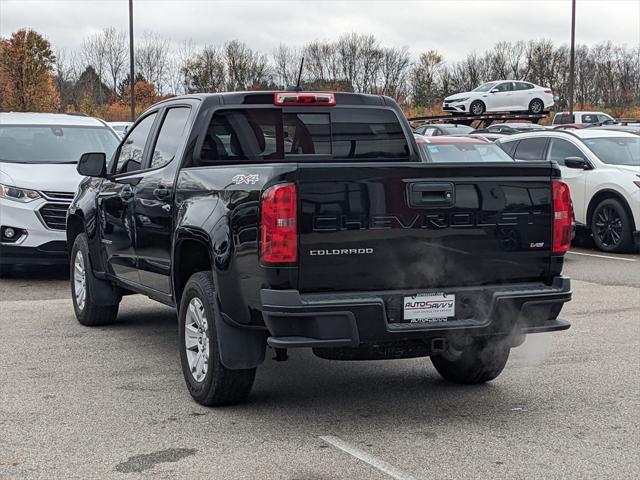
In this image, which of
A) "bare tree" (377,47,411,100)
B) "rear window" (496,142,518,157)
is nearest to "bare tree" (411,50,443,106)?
"bare tree" (377,47,411,100)

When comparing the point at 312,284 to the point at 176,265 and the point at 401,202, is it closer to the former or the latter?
the point at 401,202

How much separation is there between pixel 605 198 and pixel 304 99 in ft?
31.4

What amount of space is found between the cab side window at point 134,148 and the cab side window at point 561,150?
9431mm

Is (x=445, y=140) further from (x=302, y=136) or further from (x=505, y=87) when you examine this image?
(x=505, y=87)

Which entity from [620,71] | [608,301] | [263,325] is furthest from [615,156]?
[620,71]

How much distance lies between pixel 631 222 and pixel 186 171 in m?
9.91

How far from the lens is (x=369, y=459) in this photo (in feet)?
16.4

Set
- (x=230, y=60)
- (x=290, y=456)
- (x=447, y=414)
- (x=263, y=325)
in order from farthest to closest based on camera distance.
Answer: (x=230, y=60) < (x=447, y=414) < (x=263, y=325) < (x=290, y=456)

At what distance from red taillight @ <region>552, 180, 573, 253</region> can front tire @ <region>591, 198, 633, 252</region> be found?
9.41m

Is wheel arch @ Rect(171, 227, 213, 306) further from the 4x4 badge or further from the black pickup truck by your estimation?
the 4x4 badge

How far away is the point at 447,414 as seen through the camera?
591 cm

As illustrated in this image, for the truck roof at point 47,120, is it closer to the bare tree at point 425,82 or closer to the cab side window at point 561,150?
the cab side window at point 561,150

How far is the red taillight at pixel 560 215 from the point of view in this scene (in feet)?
18.8

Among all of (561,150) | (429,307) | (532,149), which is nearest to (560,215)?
(429,307)
